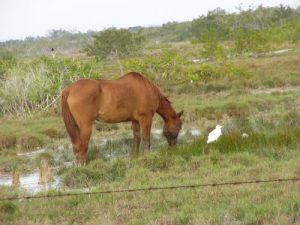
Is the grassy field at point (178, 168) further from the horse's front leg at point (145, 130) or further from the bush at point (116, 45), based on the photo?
the bush at point (116, 45)

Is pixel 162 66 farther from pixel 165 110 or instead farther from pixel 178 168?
pixel 178 168

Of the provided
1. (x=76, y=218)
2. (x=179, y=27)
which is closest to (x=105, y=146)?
(x=76, y=218)

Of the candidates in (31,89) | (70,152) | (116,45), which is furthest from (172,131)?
(116,45)

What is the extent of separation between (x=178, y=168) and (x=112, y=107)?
242cm

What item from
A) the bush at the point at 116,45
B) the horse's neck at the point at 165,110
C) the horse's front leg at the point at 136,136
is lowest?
the bush at the point at 116,45

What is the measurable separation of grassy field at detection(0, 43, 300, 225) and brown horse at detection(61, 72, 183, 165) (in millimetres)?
453

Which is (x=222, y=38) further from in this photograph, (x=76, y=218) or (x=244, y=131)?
(x=76, y=218)

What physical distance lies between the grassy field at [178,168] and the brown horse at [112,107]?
45 centimetres

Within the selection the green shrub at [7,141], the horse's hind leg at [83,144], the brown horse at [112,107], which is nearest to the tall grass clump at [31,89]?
the green shrub at [7,141]

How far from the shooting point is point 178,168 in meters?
8.45

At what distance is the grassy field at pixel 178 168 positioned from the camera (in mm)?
6137

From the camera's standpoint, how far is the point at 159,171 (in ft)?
27.8

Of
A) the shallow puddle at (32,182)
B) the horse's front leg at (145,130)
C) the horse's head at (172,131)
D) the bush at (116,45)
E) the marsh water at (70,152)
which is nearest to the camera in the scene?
the shallow puddle at (32,182)

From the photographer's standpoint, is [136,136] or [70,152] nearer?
[136,136]
